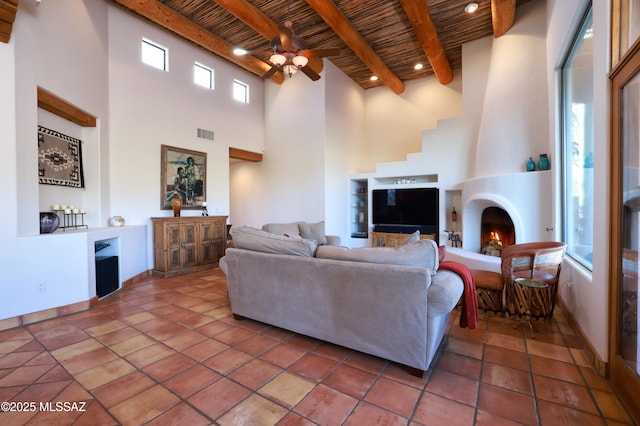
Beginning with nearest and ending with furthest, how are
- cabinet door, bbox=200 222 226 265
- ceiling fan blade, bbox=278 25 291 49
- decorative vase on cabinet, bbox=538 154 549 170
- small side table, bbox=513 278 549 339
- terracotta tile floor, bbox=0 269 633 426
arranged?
terracotta tile floor, bbox=0 269 633 426, small side table, bbox=513 278 549 339, ceiling fan blade, bbox=278 25 291 49, decorative vase on cabinet, bbox=538 154 549 170, cabinet door, bbox=200 222 226 265

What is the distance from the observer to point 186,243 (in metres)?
5.03

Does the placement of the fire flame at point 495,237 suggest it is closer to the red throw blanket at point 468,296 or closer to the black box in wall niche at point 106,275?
the red throw blanket at point 468,296

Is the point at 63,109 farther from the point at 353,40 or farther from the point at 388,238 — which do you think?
the point at 388,238

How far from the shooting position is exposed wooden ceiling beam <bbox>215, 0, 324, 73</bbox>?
13.5 feet

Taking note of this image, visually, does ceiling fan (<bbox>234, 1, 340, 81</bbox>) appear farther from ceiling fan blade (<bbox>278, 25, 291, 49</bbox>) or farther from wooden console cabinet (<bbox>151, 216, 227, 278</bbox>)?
wooden console cabinet (<bbox>151, 216, 227, 278</bbox>)

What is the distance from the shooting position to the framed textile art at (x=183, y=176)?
515cm

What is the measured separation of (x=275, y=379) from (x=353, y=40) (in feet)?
17.4

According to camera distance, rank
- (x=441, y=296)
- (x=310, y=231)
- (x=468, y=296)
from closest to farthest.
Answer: (x=441, y=296)
(x=468, y=296)
(x=310, y=231)

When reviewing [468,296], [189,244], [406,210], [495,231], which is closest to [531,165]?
[495,231]

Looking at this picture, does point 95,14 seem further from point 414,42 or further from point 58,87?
point 414,42

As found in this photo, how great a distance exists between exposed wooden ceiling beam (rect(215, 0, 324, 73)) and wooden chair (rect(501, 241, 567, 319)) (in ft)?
Result: 12.9

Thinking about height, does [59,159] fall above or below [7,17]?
below

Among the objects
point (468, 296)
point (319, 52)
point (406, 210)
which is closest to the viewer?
point (468, 296)

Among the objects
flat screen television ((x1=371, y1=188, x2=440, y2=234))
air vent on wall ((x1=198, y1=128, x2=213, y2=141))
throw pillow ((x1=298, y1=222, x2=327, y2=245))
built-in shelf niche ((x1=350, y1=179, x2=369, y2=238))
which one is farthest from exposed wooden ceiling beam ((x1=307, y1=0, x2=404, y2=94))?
throw pillow ((x1=298, y1=222, x2=327, y2=245))
